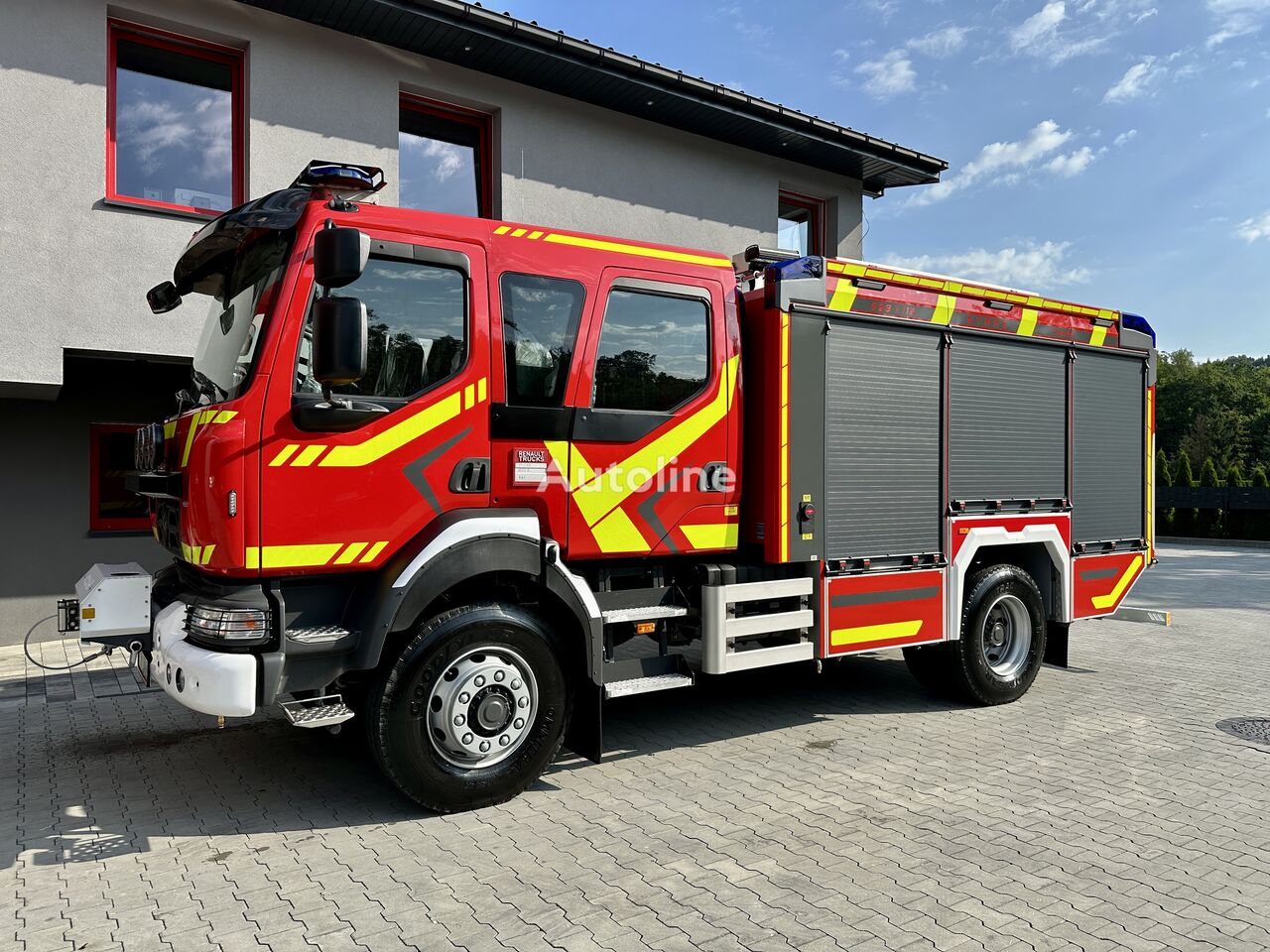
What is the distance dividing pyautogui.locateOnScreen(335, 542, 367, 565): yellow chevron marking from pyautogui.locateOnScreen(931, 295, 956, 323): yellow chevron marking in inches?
162

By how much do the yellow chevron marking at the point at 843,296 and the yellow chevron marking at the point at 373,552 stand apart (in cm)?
312

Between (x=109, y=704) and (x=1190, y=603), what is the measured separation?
13284 millimetres

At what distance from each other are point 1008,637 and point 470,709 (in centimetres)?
441

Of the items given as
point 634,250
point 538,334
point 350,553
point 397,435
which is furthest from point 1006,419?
point 350,553

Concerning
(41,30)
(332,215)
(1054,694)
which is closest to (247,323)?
(332,215)

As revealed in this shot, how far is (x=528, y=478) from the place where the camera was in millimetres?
4785

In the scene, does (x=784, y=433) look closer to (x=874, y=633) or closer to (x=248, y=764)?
(x=874, y=633)

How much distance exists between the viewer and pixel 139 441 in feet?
17.5

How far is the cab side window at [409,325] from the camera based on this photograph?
4426 millimetres

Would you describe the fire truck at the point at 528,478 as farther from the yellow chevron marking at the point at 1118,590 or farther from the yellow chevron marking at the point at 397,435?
the yellow chevron marking at the point at 1118,590

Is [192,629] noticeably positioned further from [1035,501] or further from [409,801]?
[1035,501]

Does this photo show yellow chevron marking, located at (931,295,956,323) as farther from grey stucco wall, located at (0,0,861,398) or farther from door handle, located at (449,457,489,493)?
grey stucco wall, located at (0,0,861,398)

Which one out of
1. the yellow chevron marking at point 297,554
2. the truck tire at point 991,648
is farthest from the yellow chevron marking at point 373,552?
the truck tire at point 991,648

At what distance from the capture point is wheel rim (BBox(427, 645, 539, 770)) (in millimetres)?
4508
